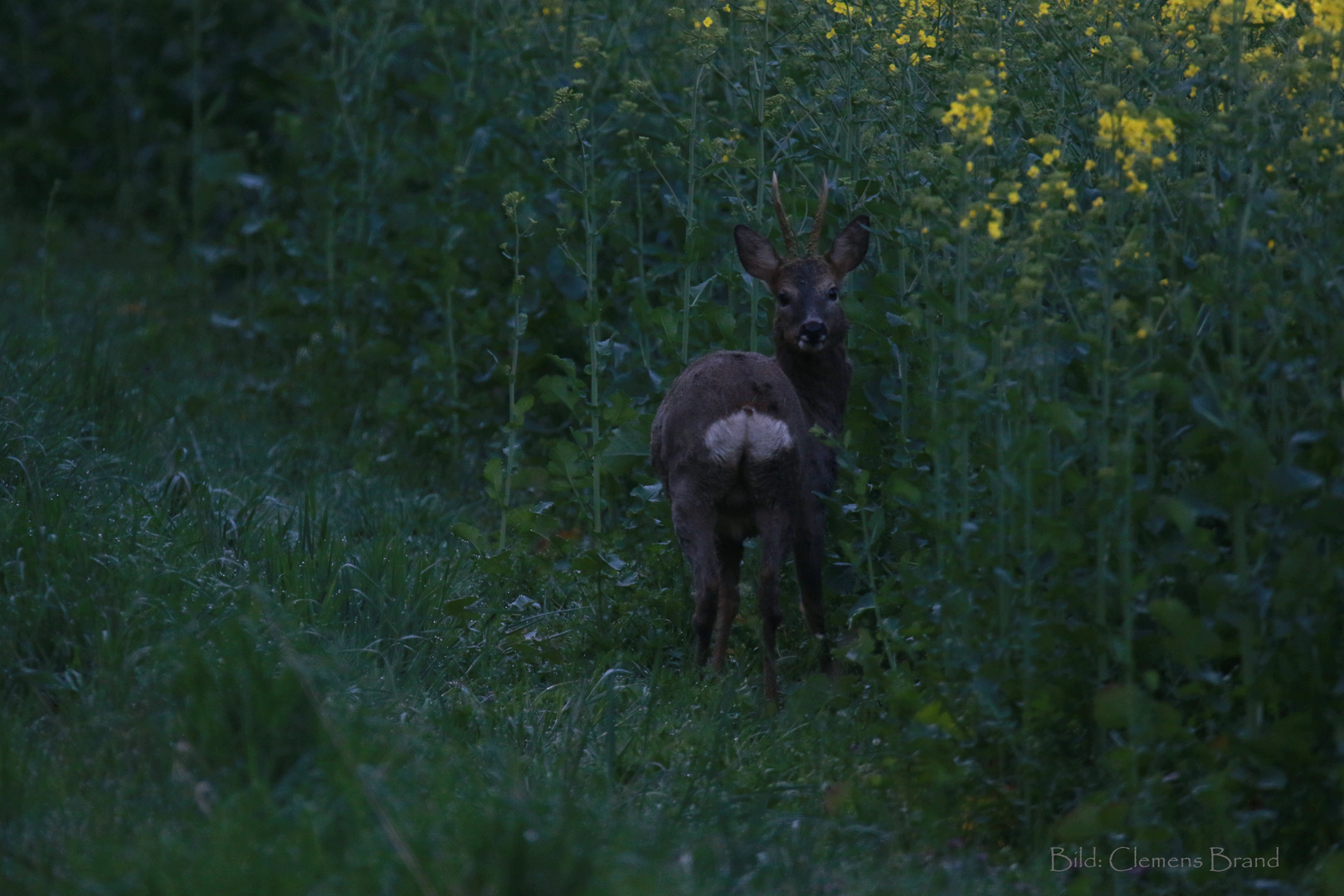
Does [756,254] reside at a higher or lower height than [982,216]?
lower

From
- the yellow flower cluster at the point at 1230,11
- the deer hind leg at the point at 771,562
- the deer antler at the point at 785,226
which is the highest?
the yellow flower cluster at the point at 1230,11

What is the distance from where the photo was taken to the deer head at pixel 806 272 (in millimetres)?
6070

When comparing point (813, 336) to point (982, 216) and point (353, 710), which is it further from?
point (353, 710)

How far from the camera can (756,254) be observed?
6.20 m

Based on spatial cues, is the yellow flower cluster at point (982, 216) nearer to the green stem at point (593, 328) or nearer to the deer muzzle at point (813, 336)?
the deer muzzle at point (813, 336)

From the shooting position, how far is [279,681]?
3.92m

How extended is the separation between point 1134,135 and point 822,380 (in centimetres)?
229

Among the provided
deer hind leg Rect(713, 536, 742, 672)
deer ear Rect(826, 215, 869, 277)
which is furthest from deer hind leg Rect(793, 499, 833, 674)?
deer ear Rect(826, 215, 869, 277)

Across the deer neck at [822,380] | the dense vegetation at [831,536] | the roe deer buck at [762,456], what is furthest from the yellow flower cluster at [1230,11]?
the deer neck at [822,380]

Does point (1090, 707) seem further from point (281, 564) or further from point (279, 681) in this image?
point (281, 564)

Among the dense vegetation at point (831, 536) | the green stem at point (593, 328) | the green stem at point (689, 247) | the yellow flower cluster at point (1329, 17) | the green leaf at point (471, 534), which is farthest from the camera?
the green stem at point (689, 247)

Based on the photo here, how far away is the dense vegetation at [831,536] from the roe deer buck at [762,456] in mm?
173

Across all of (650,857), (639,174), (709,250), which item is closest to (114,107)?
(639,174)

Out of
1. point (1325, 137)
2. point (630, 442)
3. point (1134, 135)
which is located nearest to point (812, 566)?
point (630, 442)
